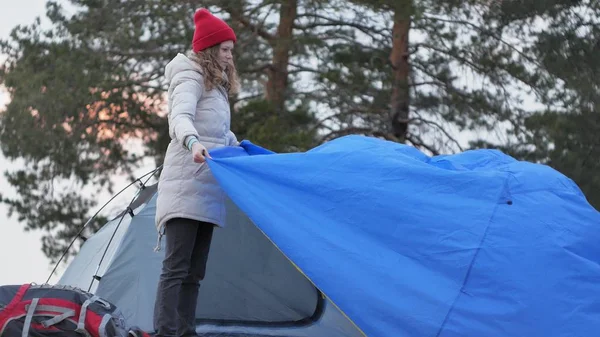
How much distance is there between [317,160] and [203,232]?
563 mm

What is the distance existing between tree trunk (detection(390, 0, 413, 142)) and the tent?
595cm

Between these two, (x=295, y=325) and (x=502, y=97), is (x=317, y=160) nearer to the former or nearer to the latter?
(x=295, y=325)

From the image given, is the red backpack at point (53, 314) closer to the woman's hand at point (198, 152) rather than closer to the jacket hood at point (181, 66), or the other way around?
the woman's hand at point (198, 152)

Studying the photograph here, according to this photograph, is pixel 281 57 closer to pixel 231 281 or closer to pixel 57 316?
pixel 231 281

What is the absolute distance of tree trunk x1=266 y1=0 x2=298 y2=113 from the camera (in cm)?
988

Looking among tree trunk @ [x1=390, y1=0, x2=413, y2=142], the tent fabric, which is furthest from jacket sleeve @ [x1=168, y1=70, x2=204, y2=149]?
tree trunk @ [x1=390, y1=0, x2=413, y2=142]

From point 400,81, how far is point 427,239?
263 inches

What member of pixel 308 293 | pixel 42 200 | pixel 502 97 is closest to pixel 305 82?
pixel 502 97

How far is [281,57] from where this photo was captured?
34.3 ft

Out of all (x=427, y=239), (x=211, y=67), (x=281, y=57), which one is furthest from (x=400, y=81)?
(x=427, y=239)

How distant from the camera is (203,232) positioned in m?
3.94

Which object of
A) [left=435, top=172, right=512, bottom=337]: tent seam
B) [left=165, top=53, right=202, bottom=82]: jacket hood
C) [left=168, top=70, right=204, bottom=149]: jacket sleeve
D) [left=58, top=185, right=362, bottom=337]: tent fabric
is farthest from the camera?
[left=58, top=185, right=362, bottom=337]: tent fabric

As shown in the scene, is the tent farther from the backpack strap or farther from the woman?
the backpack strap

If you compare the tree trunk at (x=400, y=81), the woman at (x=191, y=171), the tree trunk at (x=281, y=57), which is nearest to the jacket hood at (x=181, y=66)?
the woman at (x=191, y=171)
